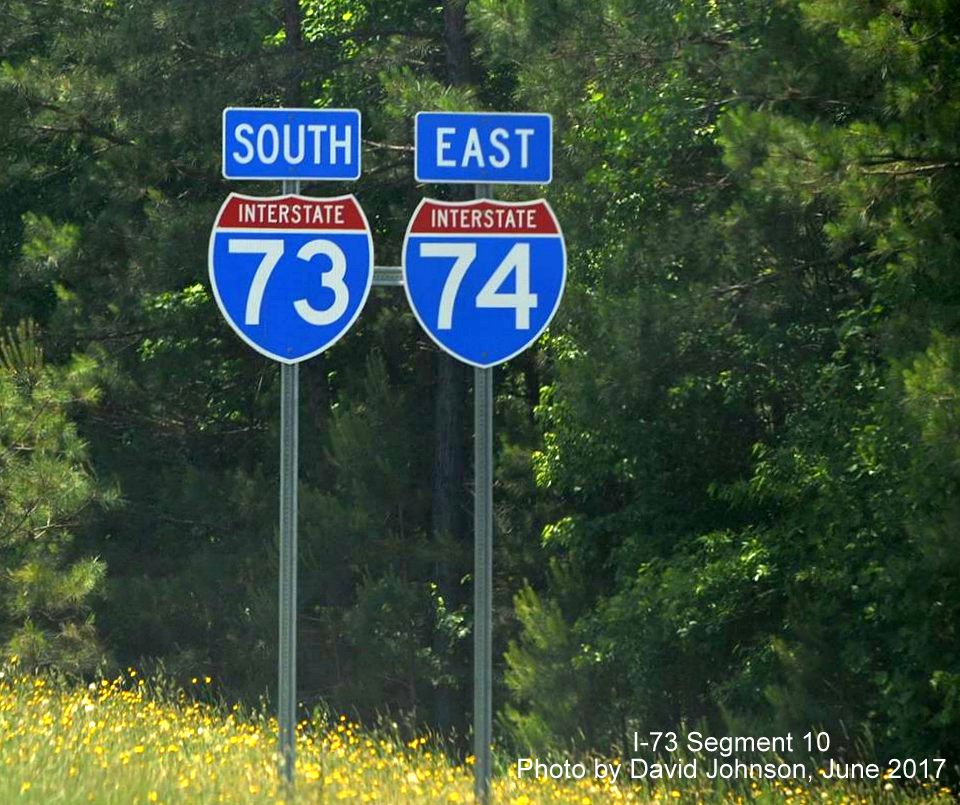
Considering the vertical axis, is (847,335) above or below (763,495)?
above

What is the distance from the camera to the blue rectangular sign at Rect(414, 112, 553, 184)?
607 cm

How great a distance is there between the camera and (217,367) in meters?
22.0

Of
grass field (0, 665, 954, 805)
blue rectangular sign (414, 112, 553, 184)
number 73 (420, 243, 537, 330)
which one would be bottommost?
grass field (0, 665, 954, 805)

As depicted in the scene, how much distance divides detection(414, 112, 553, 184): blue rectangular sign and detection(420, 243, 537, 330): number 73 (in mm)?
260

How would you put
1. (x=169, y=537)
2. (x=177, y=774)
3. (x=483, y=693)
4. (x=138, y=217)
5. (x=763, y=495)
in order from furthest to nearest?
1. (x=169, y=537)
2. (x=138, y=217)
3. (x=763, y=495)
4. (x=177, y=774)
5. (x=483, y=693)

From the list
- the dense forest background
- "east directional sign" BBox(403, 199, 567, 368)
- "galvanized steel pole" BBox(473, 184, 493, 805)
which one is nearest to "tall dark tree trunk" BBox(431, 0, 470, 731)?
the dense forest background

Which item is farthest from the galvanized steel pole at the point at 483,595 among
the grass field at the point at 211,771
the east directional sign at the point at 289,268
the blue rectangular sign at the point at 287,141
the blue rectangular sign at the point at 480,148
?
the blue rectangular sign at the point at 287,141

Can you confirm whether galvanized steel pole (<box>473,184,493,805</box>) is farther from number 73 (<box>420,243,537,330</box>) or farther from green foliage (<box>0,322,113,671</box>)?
green foliage (<box>0,322,113,671</box>)

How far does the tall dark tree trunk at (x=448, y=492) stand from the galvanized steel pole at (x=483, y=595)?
552 inches

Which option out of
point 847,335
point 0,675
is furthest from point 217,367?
point 0,675

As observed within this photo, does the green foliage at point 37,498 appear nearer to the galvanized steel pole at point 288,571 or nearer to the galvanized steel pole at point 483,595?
the galvanized steel pole at point 288,571

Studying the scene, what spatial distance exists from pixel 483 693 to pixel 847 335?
791 centimetres

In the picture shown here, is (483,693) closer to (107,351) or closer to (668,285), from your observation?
(668,285)

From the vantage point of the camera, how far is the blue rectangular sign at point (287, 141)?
242 inches
